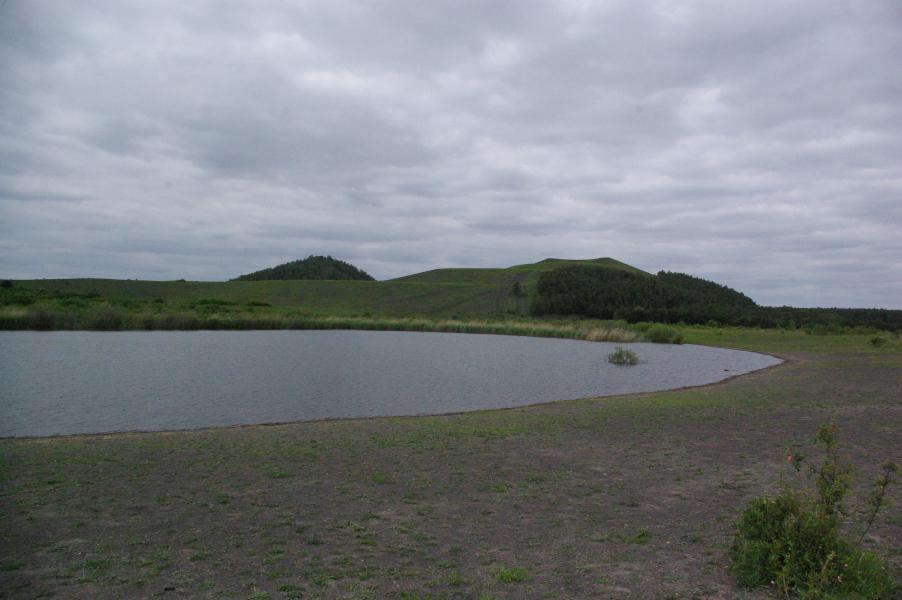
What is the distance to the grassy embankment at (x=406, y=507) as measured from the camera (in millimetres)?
5977

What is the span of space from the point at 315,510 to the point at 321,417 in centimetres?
1010

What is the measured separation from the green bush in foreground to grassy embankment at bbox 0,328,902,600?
0.27 metres

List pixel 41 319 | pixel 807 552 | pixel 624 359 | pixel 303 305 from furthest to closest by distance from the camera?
pixel 303 305
pixel 41 319
pixel 624 359
pixel 807 552

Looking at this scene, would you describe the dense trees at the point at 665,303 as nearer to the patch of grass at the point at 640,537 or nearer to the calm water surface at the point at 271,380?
the calm water surface at the point at 271,380

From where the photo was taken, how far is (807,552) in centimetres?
568

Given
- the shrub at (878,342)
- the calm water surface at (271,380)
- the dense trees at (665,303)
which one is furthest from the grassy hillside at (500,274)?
the calm water surface at (271,380)

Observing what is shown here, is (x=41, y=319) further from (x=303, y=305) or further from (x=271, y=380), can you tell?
(x=303, y=305)

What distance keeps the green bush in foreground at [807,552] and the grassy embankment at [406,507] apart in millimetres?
267

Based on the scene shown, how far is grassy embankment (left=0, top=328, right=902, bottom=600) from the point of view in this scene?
235 inches

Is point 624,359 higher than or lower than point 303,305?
lower

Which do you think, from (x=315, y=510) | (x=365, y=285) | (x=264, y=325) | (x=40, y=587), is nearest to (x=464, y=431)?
(x=315, y=510)

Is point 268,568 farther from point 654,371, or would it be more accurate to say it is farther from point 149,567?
point 654,371

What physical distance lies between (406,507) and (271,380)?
1911cm

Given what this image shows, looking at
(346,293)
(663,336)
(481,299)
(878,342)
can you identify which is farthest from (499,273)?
(878,342)
